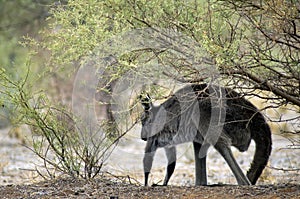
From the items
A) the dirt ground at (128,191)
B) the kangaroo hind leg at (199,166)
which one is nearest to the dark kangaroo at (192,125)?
the kangaroo hind leg at (199,166)

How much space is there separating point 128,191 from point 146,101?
36.3 inches

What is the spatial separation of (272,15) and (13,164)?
7460 millimetres

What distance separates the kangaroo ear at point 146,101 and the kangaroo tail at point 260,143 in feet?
4.08

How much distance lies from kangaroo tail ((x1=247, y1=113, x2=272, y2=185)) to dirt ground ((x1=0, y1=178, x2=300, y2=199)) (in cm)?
95

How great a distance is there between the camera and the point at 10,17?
1182 cm

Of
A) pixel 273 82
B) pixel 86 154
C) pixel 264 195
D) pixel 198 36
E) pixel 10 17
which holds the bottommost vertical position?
pixel 264 195

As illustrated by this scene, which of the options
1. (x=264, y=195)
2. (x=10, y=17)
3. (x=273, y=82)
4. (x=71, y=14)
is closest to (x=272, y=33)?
(x=273, y=82)

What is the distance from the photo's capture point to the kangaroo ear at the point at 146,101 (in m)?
6.19

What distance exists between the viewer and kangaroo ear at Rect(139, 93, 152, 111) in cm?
619

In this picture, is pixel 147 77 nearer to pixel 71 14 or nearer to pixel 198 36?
pixel 198 36

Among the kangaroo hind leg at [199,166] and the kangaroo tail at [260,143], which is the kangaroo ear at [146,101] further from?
the kangaroo tail at [260,143]

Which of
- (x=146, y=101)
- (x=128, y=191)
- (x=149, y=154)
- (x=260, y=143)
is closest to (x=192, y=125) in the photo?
(x=149, y=154)

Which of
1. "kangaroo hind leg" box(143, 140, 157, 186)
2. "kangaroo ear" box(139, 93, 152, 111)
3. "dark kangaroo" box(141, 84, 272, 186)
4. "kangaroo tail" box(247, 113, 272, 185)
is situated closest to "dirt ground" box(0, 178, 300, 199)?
"kangaroo hind leg" box(143, 140, 157, 186)

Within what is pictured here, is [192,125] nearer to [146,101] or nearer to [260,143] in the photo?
[146,101]
